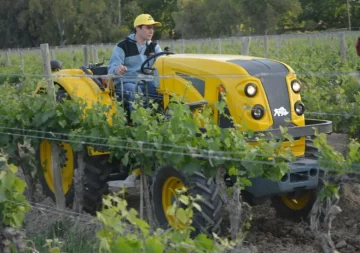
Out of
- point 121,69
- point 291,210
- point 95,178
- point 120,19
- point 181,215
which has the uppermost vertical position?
point 121,69

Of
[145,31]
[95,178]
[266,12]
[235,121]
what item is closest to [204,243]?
[235,121]

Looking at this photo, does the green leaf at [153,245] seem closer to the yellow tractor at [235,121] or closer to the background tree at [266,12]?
the yellow tractor at [235,121]

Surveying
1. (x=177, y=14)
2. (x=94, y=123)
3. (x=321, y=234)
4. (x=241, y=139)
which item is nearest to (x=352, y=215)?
(x=321, y=234)

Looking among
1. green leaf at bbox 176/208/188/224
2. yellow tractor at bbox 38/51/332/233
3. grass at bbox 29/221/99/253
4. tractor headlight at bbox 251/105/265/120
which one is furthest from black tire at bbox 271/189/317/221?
green leaf at bbox 176/208/188/224

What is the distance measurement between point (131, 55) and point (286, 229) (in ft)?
7.60

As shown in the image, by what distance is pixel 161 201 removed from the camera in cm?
656

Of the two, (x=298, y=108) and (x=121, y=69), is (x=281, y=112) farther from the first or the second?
(x=121, y=69)

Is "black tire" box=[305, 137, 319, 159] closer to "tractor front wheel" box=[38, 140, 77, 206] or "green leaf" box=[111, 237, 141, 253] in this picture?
"tractor front wheel" box=[38, 140, 77, 206]

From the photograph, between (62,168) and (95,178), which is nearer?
(95,178)

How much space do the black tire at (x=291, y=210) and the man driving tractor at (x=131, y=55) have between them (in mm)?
1662

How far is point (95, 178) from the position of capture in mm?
7332

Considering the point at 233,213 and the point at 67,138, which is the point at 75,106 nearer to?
the point at 67,138

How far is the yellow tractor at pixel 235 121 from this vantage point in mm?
6250

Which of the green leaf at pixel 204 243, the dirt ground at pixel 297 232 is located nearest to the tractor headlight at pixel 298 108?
the dirt ground at pixel 297 232
